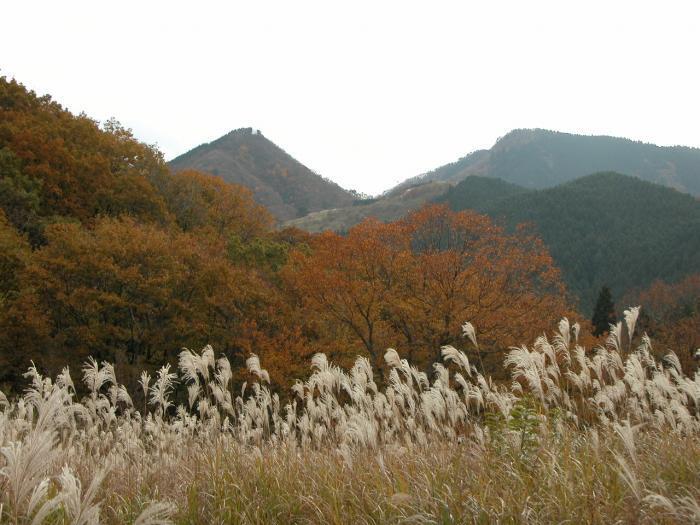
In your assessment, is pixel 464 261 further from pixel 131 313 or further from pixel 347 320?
pixel 131 313

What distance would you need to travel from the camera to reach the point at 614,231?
171000mm

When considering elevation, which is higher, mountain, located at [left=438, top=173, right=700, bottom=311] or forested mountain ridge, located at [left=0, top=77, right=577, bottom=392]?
forested mountain ridge, located at [left=0, top=77, right=577, bottom=392]

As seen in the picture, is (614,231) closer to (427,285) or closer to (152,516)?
(427,285)

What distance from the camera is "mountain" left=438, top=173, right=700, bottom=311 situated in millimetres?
142500

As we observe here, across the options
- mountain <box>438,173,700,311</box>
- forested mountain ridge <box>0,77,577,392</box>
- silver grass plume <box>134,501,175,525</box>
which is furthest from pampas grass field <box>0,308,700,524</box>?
mountain <box>438,173,700,311</box>

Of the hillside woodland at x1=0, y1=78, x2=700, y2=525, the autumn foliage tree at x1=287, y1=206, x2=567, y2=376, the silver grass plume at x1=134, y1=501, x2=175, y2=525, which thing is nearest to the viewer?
the silver grass plume at x1=134, y1=501, x2=175, y2=525

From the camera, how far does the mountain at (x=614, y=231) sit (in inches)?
5610

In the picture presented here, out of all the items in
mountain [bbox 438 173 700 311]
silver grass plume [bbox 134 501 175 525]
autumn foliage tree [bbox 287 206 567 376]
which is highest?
silver grass plume [bbox 134 501 175 525]

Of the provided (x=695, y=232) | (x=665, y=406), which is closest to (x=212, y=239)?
(x=665, y=406)

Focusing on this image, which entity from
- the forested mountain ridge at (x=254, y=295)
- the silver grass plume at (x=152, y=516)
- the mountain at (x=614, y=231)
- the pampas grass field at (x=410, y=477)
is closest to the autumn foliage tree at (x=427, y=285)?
the forested mountain ridge at (x=254, y=295)

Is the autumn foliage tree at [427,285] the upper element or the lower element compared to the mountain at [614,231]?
upper

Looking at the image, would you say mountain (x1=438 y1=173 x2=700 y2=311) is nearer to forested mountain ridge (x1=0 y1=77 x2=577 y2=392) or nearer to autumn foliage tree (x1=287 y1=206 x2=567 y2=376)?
autumn foliage tree (x1=287 y1=206 x2=567 y2=376)

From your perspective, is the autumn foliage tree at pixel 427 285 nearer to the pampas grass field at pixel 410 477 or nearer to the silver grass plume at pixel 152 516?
the pampas grass field at pixel 410 477

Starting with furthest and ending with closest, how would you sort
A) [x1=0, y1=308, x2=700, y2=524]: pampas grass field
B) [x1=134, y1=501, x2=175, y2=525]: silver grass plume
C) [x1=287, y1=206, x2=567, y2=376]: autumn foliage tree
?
1. [x1=287, y1=206, x2=567, y2=376]: autumn foliage tree
2. [x1=0, y1=308, x2=700, y2=524]: pampas grass field
3. [x1=134, y1=501, x2=175, y2=525]: silver grass plume
